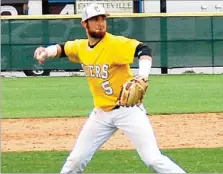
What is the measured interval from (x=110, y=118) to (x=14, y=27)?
19.3 m

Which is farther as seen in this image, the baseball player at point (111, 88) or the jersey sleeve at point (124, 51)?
the jersey sleeve at point (124, 51)

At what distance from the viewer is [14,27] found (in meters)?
27.0

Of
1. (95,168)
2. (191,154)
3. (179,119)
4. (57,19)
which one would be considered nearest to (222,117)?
(179,119)

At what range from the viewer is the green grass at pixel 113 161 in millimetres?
9797

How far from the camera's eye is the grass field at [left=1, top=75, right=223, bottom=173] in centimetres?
1013

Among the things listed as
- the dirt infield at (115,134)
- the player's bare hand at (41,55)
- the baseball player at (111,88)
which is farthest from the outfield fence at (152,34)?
the baseball player at (111,88)

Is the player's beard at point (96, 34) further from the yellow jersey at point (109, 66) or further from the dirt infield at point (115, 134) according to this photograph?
the dirt infield at point (115, 134)

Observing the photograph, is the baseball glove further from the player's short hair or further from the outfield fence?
the outfield fence

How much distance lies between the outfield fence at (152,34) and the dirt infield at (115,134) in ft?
36.3

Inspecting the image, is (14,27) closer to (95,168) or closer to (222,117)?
(222,117)

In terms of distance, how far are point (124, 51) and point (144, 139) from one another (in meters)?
0.83

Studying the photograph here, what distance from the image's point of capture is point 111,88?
8.14 m

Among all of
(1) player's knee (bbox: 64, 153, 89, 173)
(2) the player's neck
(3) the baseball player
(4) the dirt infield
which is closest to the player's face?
(3) the baseball player

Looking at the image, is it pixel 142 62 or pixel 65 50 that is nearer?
pixel 142 62
